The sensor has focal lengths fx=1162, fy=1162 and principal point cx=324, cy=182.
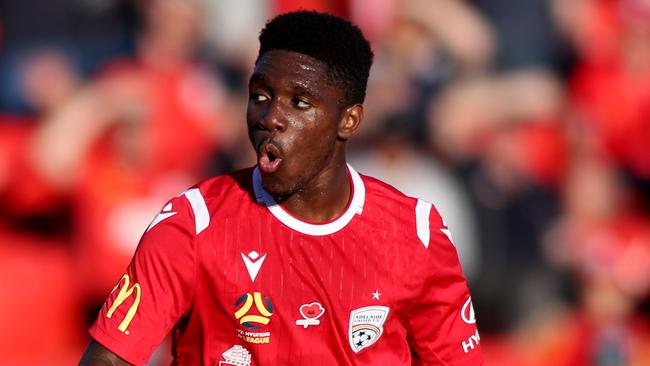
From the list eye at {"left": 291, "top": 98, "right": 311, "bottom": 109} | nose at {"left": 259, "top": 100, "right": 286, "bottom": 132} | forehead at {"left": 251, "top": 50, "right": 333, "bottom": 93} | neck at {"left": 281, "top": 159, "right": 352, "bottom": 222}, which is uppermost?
forehead at {"left": 251, "top": 50, "right": 333, "bottom": 93}

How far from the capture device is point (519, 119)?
7715mm

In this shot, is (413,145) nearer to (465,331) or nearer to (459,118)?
(459,118)

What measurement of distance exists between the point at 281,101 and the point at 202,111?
13.4 feet

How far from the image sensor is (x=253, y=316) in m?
3.57

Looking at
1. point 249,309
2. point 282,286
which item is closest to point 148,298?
point 249,309

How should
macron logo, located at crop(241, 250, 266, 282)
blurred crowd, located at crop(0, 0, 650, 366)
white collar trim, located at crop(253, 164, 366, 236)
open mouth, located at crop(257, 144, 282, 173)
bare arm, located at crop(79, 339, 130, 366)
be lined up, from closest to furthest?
bare arm, located at crop(79, 339, 130, 366) → open mouth, located at crop(257, 144, 282, 173) → macron logo, located at crop(241, 250, 266, 282) → white collar trim, located at crop(253, 164, 366, 236) → blurred crowd, located at crop(0, 0, 650, 366)

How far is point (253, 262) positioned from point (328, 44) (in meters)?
0.71

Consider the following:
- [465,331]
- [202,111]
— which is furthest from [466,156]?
[465,331]

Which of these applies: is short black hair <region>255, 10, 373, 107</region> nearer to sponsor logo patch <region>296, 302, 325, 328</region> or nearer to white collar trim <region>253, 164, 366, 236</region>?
white collar trim <region>253, 164, 366, 236</region>

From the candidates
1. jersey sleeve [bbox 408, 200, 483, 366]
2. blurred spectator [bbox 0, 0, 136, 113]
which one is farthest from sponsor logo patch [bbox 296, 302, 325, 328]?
blurred spectator [bbox 0, 0, 136, 113]

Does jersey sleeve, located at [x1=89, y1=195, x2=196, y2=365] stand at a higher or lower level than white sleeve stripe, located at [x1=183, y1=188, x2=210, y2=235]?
lower

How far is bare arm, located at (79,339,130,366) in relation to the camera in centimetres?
339

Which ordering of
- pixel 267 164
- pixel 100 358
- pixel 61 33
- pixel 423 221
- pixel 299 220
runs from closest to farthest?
pixel 100 358 → pixel 267 164 → pixel 299 220 → pixel 423 221 → pixel 61 33

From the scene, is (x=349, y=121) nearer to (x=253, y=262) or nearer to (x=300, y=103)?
(x=300, y=103)
